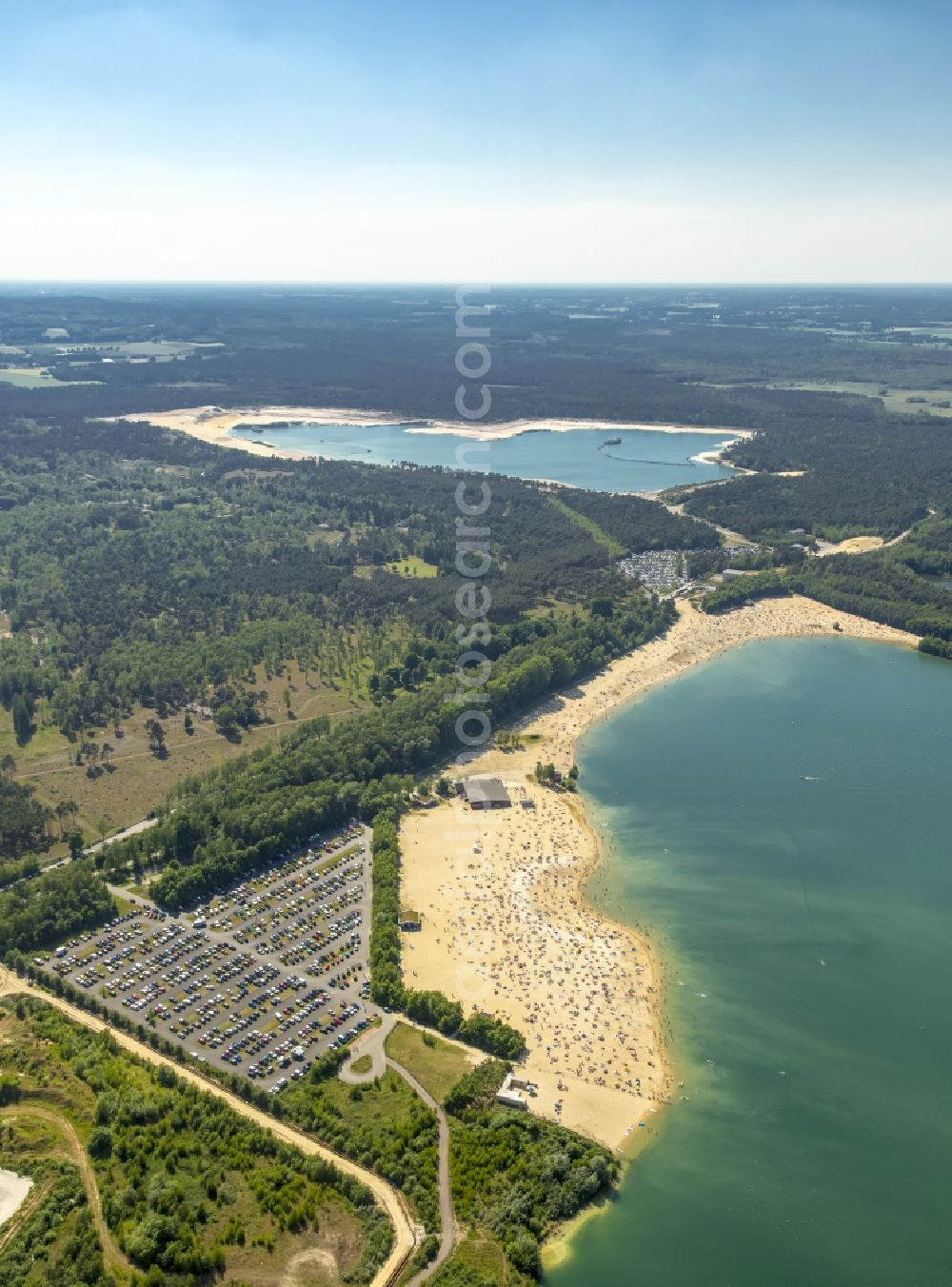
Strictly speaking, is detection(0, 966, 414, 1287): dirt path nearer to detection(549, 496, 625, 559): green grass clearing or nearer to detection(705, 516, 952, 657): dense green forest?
detection(705, 516, 952, 657): dense green forest

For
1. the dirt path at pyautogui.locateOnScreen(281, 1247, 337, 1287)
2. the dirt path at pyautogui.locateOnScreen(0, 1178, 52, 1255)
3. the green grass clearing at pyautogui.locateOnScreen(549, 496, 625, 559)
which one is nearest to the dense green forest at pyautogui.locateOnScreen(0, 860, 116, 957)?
the dirt path at pyautogui.locateOnScreen(0, 1178, 52, 1255)

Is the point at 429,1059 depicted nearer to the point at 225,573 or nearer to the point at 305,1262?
the point at 305,1262

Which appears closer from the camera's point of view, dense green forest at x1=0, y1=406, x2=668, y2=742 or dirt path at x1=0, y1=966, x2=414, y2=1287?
dirt path at x1=0, y1=966, x2=414, y2=1287

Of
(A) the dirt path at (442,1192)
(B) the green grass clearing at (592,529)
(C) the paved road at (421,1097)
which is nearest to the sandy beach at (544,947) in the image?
(C) the paved road at (421,1097)

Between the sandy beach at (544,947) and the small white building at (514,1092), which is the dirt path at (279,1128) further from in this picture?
the sandy beach at (544,947)

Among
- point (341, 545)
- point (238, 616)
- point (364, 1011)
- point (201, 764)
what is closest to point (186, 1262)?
point (364, 1011)

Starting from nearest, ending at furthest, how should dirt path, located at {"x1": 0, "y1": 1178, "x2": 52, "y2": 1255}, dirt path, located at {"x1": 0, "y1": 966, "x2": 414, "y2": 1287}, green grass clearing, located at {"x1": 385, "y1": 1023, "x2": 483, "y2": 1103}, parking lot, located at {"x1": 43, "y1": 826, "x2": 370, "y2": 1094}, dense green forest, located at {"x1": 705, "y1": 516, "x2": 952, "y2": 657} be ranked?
dirt path, located at {"x1": 0, "y1": 1178, "x2": 52, "y2": 1255} → dirt path, located at {"x1": 0, "y1": 966, "x2": 414, "y2": 1287} → green grass clearing, located at {"x1": 385, "y1": 1023, "x2": 483, "y2": 1103} → parking lot, located at {"x1": 43, "y1": 826, "x2": 370, "y2": 1094} → dense green forest, located at {"x1": 705, "y1": 516, "x2": 952, "y2": 657}
